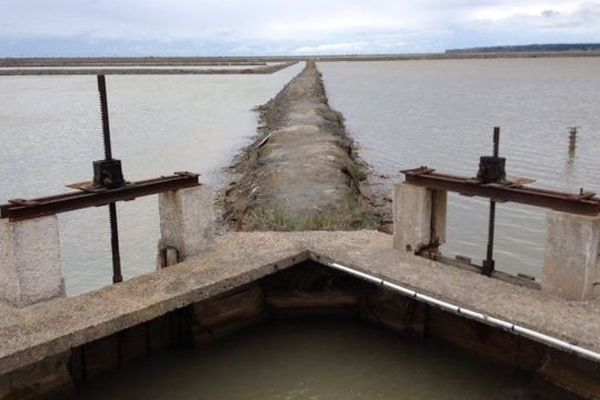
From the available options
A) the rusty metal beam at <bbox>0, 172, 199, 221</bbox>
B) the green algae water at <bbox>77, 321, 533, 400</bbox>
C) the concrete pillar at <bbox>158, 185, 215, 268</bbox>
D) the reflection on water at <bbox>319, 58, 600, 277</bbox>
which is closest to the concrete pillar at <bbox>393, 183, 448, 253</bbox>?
the green algae water at <bbox>77, 321, 533, 400</bbox>

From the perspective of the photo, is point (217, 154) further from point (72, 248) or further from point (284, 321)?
point (284, 321)

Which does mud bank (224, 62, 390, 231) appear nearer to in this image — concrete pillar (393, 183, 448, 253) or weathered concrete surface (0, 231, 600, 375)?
weathered concrete surface (0, 231, 600, 375)

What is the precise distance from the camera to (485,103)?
3834 cm

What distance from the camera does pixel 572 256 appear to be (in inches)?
225

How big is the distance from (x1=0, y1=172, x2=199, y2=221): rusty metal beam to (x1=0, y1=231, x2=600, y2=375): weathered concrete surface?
2.76ft

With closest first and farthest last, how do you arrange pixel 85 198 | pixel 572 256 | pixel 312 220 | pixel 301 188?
pixel 572 256 < pixel 85 198 < pixel 312 220 < pixel 301 188

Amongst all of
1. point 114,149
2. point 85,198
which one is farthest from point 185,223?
point 114,149

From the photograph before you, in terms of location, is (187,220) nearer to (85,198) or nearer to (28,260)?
(85,198)

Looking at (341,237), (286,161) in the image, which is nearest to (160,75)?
(286,161)

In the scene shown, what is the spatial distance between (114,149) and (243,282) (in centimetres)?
1773

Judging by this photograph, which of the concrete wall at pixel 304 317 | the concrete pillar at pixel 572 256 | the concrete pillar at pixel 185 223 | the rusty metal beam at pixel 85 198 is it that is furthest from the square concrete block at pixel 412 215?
the rusty metal beam at pixel 85 198

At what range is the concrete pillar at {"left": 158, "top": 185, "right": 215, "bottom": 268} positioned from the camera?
7.04m

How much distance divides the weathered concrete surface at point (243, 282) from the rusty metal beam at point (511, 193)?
2.75 ft

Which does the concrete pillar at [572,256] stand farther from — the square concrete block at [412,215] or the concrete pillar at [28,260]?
the concrete pillar at [28,260]
